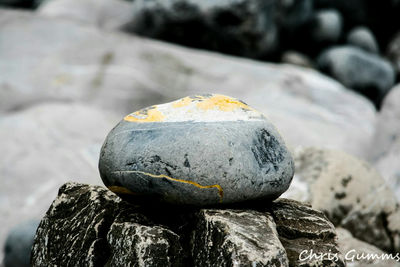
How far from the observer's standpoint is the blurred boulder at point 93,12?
27.3 ft

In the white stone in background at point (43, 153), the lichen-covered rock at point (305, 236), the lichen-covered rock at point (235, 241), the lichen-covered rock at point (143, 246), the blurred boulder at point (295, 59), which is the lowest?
the white stone in background at point (43, 153)

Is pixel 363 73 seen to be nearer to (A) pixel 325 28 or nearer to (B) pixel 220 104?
(A) pixel 325 28

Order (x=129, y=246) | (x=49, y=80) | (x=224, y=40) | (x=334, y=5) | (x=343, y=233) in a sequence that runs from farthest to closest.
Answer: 1. (x=334, y=5)
2. (x=224, y=40)
3. (x=49, y=80)
4. (x=343, y=233)
5. (x=129, y=246)

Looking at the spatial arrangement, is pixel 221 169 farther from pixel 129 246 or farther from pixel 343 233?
pixel 343 233

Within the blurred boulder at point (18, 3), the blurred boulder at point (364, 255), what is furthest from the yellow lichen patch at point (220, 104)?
the blurred boulder at point (18, 3)

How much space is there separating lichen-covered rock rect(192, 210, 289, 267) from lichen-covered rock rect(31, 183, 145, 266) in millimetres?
391

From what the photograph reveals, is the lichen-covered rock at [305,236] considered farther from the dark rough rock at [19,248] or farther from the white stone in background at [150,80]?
the white stone in background at [150,80]

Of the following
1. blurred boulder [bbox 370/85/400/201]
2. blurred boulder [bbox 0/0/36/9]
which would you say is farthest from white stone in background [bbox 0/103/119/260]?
blurred boulder [bbox 0/0/36/9]

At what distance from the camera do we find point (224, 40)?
8047 mm

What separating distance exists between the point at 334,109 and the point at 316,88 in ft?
1.73

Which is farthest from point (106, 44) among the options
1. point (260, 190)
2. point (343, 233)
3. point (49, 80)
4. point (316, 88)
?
point (260, 190)

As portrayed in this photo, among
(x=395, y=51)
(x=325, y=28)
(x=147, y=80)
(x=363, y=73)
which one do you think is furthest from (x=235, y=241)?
(x=395, y=51)

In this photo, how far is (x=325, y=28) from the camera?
9.91 m

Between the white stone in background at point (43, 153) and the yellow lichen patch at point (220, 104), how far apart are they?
2.99m
